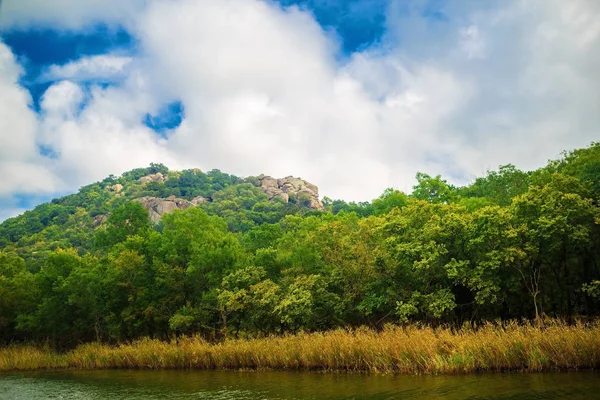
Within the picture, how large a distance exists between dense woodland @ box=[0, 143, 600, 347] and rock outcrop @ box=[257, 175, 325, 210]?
95.8 metres

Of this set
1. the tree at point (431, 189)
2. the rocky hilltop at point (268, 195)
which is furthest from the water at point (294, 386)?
the rocky hilltop at point (268, 195)

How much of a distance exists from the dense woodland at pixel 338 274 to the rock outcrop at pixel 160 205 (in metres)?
71.2

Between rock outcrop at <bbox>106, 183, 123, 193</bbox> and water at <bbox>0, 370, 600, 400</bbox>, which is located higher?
rock outcrop at <bbox>106, 183, 123, 193</bbox>

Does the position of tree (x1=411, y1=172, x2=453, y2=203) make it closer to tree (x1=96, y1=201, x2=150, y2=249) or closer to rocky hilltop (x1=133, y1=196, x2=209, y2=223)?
tree (x1=96, y1=201, x2=150, y2=249)

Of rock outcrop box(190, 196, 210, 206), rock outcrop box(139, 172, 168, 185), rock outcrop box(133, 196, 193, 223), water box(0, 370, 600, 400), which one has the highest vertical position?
rock outcrop box(139, 172, 168, 185)

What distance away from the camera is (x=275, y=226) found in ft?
148

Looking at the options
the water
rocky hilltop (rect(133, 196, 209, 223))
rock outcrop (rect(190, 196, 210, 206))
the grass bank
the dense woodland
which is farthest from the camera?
rock outcrop (rect(190, 196, 210, 206))

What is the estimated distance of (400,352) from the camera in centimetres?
1983

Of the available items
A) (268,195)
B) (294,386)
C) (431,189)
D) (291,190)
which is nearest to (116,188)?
(268,195)

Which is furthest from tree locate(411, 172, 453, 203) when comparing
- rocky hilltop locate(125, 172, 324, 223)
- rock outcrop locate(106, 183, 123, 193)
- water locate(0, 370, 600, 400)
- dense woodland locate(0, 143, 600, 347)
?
rock outcrop locate(106, 183, 123, 193)

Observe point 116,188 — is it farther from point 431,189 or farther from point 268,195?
point 431,189

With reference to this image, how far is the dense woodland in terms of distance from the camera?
26906 millimetres

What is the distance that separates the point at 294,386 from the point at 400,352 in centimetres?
491

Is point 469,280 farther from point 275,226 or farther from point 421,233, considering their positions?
point 275,226
